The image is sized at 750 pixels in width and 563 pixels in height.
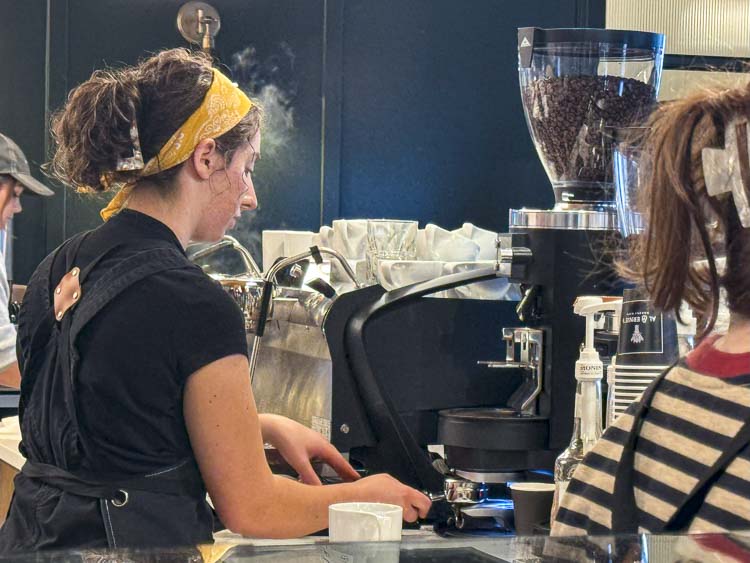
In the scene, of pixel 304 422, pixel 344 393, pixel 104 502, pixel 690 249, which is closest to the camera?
pixel 690 249

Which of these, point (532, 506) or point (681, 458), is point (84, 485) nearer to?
point (532, 506)

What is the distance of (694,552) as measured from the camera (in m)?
0.79

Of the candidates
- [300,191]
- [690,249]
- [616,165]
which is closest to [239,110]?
[616,165]

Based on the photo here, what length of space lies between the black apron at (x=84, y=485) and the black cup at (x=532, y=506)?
0.43m

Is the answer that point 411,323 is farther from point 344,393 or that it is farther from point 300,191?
point 300,191

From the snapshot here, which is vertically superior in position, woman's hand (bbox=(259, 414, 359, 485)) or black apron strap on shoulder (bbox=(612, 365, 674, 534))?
black apron strap on shoulder (bbox=(612, 365, 674, 534))

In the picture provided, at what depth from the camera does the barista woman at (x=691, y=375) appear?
990 millimetres

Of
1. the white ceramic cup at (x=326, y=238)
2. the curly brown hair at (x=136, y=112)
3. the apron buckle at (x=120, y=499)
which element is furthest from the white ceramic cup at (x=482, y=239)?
the apron buckle at (x=120, y=499)

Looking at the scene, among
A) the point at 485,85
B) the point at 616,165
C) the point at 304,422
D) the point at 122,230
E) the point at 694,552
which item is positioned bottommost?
the point at 304,422

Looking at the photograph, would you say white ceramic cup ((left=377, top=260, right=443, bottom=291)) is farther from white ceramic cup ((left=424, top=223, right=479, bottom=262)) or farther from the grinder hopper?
the grinder hopper

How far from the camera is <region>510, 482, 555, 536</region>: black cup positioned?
5.33 ft

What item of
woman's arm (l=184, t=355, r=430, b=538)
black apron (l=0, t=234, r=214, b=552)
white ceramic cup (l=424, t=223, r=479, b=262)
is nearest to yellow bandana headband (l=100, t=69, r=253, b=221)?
black apron (l=0, t=234, r=214, b=552)

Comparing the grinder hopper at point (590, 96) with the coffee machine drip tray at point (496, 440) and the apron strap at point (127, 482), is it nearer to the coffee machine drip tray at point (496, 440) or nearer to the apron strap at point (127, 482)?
the coffee machine drip tray at point (496, 440)

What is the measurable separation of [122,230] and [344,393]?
605mm
